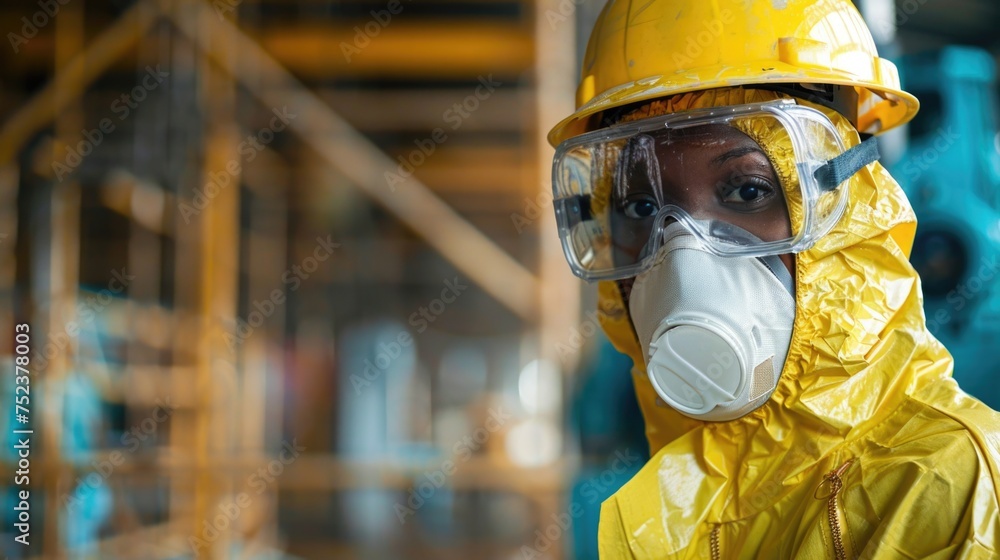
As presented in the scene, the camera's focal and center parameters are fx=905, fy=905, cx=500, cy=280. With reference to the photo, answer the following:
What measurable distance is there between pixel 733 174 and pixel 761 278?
0.17 meters

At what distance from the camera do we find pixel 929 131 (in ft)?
7.75

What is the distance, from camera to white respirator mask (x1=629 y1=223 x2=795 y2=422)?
132 centimetres

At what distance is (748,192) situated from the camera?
1405 millimetres

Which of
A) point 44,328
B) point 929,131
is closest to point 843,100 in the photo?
point 929,131

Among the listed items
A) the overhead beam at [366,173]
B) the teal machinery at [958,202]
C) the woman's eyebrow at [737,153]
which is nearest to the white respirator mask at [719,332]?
the woman's eyebrow at [737,153]

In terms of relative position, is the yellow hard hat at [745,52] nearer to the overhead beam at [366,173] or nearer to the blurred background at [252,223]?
the blurred background at [252,223]

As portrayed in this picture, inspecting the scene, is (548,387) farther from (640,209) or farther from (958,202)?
(640,209)

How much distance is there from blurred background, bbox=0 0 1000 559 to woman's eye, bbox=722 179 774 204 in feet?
3.36

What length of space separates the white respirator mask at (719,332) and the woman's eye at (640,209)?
158 mm

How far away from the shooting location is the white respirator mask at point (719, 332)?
1323 millimetres

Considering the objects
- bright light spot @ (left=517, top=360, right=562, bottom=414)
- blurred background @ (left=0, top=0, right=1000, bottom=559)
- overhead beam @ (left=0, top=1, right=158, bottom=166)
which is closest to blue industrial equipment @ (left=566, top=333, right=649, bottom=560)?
blurred background @ (left=0, top=0, right=1000, bottom=559)

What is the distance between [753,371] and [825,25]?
1.86 feet

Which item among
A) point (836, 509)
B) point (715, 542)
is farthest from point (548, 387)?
point (836, 509)

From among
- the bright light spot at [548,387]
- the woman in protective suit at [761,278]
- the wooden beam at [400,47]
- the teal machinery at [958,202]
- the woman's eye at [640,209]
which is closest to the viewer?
the woman in protective suit at [761,278]
